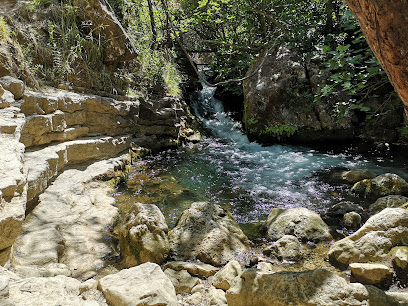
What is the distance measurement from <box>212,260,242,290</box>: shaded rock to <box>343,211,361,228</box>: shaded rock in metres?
2.01

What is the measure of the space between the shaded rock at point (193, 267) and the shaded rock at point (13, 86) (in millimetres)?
3476

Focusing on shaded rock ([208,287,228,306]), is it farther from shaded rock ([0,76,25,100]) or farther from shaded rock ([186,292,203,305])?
shaded rock ([0,76,25,100])

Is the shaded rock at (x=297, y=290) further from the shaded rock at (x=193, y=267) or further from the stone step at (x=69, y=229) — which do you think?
the stone step at (x=69, y=229)

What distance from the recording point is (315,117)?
308 inches

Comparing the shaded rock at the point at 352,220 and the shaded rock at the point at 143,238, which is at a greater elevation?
Result: the shaded rock at the point at 143,238

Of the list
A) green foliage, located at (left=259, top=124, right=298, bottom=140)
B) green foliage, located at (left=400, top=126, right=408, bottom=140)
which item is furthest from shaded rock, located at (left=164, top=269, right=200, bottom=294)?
green foliage, located at (left=400, top=126, right=408, bottom=140)

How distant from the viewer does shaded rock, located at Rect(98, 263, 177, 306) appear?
1.89 metres

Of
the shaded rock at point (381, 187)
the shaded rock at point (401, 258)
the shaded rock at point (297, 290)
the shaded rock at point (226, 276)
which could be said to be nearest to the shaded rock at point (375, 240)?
the shaded rock at point (401, 258)

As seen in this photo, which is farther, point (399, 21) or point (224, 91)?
point (224, 91)

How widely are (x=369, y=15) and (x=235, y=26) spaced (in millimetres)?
10592

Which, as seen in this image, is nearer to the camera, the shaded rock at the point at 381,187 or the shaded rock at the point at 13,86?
the shaded rock at the point at 13,86

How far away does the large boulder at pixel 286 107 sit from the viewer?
25.4ft

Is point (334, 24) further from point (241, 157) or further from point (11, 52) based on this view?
point (11, 52)

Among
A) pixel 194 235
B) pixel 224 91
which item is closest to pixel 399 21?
pixel 194 235
